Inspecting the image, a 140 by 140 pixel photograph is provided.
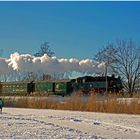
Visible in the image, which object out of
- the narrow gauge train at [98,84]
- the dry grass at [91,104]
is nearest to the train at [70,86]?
the narrow gauge train at [98,84]

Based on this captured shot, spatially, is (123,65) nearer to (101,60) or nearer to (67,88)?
(101,60)

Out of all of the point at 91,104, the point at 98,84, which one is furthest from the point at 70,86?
the point at 91,104

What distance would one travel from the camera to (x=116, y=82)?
54906 mm

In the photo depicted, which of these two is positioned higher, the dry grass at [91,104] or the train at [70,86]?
the train at [70,86]

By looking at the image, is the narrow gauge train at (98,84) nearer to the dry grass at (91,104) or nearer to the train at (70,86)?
the train at (70,86)

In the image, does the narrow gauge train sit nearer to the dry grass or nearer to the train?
the train

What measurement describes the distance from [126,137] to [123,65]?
5769cm

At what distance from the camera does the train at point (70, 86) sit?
52556 mm

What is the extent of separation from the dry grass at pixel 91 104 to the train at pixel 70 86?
16.6m

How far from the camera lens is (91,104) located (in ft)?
88.5

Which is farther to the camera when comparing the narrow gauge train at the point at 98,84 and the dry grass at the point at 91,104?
the narrow gauge train at the point at 98,84

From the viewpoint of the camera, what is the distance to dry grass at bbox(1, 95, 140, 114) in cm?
2495

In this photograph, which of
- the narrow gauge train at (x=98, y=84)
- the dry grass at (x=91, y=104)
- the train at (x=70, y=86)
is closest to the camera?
the dry grass at (x=91, y=104)

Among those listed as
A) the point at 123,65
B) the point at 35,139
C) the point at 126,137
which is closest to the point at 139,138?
the point at 126,137
